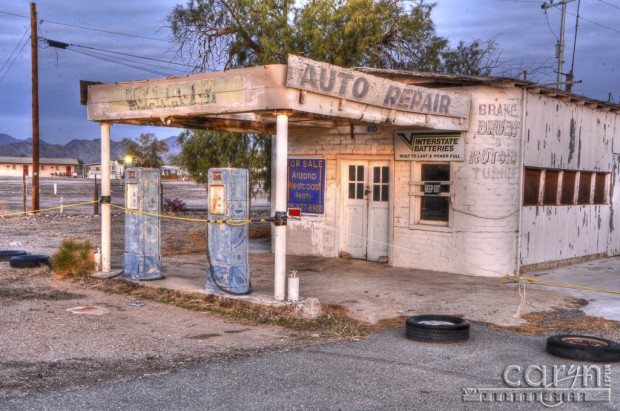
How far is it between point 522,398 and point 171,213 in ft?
85.5

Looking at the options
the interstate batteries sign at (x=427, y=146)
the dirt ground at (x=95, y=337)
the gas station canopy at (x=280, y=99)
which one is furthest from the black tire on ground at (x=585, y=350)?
the interstate batteries sign at (x=427, y=146)

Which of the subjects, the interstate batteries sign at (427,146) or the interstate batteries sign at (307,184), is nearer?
the interstate batteries sign at (427,146)

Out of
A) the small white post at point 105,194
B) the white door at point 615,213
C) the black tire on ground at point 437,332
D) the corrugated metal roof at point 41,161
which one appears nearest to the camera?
the black tire on ground at point 437,332

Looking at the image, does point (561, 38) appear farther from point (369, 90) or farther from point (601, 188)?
point (369, 90)

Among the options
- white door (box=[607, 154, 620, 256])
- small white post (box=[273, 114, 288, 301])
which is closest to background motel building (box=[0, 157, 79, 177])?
white door (box=[607, 154, 620, 256])

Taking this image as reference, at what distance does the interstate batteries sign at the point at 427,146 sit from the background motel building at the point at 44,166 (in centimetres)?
12187

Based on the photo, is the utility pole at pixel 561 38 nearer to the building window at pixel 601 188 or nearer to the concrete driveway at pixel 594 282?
the building window at pixel 601 188

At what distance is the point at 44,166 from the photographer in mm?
137750

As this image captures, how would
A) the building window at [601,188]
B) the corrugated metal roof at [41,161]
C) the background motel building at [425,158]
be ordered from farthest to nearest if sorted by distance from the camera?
the corrugated metal roof at [41,161] → the building window at [601,188] → the background motel building at [425,158]

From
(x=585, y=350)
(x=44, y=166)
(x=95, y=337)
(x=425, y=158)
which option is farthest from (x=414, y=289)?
(x=44, y=166)

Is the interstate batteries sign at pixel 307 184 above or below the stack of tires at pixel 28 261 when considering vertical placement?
above

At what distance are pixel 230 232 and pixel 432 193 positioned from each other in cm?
514

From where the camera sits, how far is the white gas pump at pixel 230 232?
9781mm

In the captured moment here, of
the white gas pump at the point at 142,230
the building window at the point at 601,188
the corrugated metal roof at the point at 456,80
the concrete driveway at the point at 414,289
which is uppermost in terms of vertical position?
the corrugated metal roof at the point at 456,80
